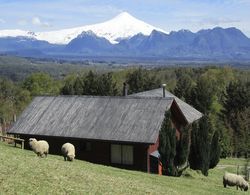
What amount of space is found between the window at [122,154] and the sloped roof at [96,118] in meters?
1.26

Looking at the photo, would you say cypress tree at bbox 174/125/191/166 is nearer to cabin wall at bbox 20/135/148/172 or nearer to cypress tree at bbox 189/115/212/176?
cypress tree at bbox 189/115/212/176

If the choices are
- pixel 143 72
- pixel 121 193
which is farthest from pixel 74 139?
pixel 143 72

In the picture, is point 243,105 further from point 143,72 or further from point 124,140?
point 124,140

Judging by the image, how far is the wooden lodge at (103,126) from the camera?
1770 inches

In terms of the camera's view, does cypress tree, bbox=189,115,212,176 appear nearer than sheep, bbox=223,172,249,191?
No

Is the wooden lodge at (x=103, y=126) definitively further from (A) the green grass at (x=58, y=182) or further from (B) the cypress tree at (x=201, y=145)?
(A) the green grass at (x=58, y=182)

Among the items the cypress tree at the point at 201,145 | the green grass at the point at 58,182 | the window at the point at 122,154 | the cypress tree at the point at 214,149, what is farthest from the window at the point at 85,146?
the green grass at the point at 58,182

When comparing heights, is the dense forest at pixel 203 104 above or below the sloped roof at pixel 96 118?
below

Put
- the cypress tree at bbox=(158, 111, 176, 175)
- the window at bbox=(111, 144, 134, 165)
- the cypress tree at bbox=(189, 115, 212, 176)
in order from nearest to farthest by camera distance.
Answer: the cypress tree at bbox=(158, 111, 176, 175)
the cypress tree at bbox=(189, 115, 212, 176)
the window at bbox=(111, 144, 134, 165)

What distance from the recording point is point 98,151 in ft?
154

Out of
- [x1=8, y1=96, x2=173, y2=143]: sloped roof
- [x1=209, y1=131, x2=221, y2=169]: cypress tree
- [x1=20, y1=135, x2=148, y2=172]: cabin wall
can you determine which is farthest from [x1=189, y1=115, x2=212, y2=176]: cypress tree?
[x1=20, y1=135, x2=148, y2=172]: cabin wall

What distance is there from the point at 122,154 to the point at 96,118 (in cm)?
480

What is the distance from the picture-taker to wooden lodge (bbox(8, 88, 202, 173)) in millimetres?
44969

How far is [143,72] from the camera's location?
115 metres
